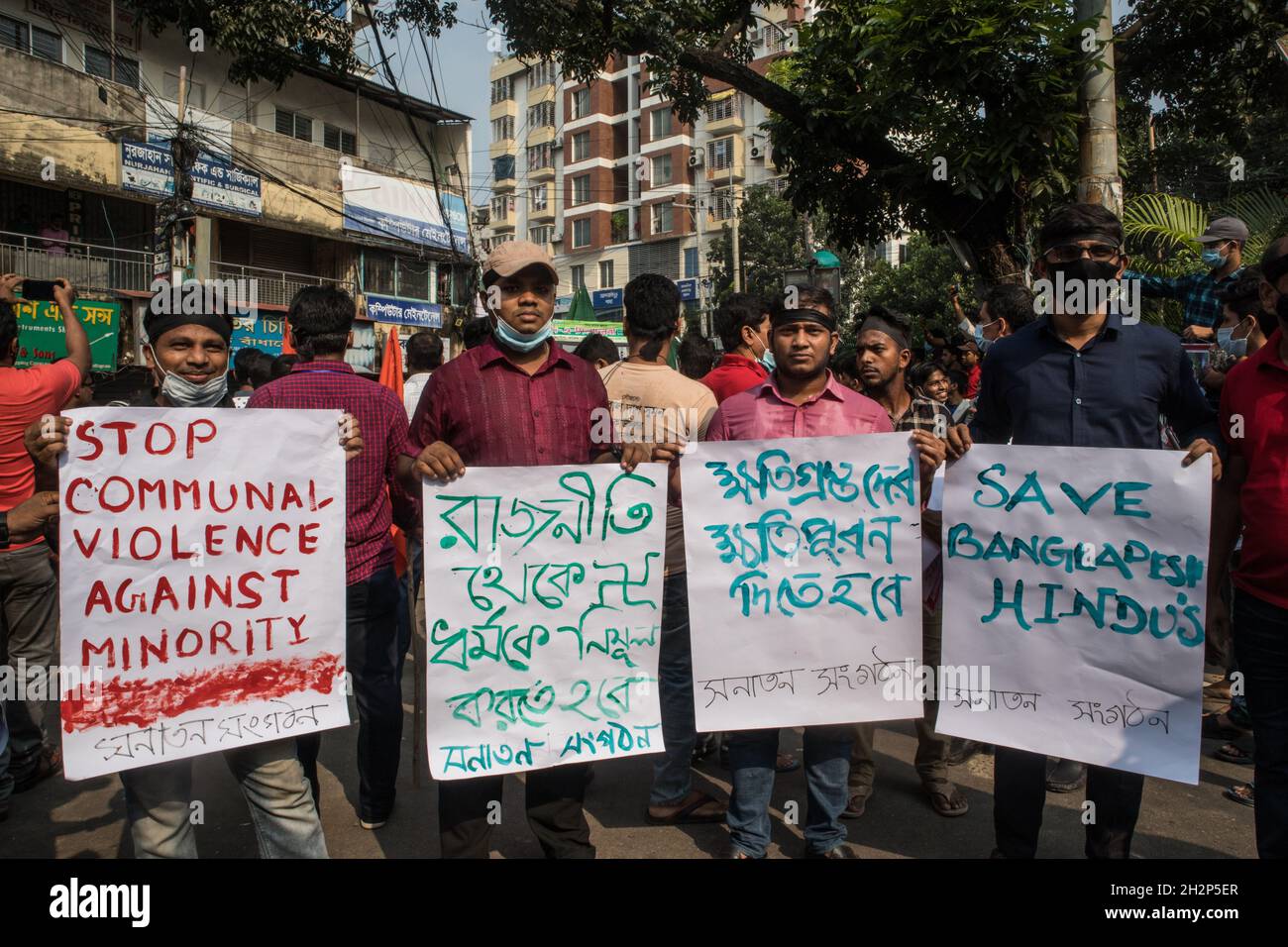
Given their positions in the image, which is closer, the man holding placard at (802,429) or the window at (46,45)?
the man holding placard at (802,429)

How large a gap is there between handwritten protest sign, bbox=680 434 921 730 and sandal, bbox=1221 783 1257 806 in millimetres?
1846

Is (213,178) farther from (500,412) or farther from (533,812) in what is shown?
(533,812)

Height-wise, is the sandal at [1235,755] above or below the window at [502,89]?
below

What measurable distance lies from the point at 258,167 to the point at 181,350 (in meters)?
23.5

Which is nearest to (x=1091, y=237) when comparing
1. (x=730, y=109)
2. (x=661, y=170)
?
(x=730, y=109)

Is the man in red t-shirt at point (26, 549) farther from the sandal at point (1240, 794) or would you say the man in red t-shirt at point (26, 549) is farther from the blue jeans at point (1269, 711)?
the sandal at point (1240, 794)

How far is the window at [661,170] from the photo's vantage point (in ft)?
152

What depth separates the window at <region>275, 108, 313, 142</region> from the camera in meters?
25.5

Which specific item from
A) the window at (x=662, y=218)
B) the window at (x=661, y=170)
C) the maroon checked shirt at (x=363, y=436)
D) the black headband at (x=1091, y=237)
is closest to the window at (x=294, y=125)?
the window at (x=662, y=218)

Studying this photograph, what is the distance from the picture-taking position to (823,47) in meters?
8.23

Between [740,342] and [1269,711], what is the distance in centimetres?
275

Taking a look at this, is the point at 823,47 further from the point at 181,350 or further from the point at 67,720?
the point at 67,720

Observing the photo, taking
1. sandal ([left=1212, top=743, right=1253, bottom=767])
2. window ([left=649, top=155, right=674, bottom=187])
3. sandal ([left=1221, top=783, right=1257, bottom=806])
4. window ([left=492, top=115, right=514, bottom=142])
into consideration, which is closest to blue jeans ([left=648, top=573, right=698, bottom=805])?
sandal ([left=1221, top=783, right=1257, bottom=806])

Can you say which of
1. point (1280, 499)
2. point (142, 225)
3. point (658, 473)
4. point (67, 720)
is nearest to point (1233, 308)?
point (1280, 499)
